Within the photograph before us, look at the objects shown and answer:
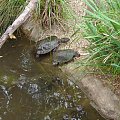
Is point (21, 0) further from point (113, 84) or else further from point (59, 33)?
point (113, 84)

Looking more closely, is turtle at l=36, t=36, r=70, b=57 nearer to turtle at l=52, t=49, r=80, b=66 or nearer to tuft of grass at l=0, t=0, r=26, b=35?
turtle at l=52, t=49, r=80, b=66

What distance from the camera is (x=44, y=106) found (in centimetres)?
325

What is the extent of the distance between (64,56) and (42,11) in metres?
0.74

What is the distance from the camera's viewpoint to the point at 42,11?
4.14 metres

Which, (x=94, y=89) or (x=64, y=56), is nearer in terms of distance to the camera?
(x=94, y=89)

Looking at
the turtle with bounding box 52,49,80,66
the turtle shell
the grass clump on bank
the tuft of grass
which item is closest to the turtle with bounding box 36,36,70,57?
the turtle shell

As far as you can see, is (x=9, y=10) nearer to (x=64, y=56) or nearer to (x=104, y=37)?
(x=64, y=56)

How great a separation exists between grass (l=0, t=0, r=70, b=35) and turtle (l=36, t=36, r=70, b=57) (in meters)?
0.21

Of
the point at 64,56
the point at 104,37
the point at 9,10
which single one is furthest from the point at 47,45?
the point at 104,37

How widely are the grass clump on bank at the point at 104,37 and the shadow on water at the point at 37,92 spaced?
→ 1.37 ft

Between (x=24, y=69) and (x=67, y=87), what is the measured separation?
0.58m

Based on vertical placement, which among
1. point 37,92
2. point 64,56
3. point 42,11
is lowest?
point 37,92

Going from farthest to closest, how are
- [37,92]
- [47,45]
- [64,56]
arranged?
[47,45], [64,56], [37,92]

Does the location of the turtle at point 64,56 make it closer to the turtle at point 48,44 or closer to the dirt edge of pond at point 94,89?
the dirt edge of pond at point 94,89
